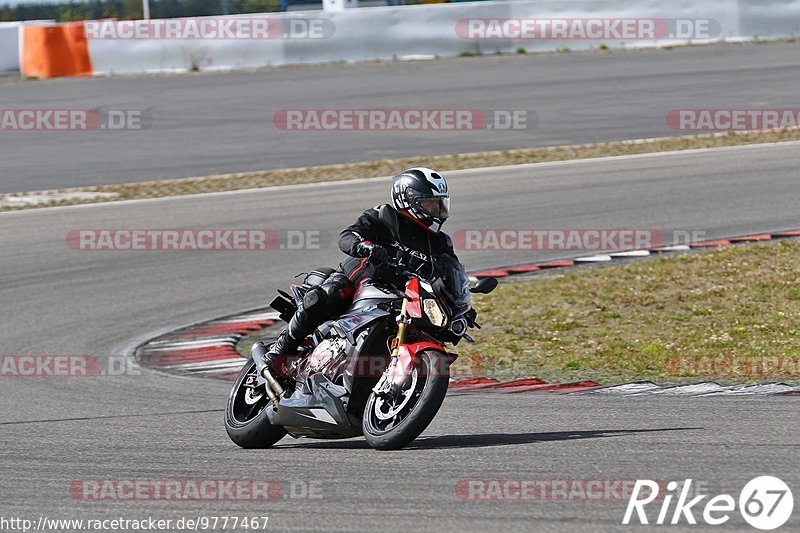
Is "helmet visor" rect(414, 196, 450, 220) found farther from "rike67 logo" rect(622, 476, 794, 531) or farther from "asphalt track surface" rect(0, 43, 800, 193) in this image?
"asphalt track surface" rect(0, 43, 800, 193)

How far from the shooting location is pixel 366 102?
23844 mm

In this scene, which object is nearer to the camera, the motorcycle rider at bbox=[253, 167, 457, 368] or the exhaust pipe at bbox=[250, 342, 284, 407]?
the motorcycle rider at bbox=[253, 167, 457, 368]

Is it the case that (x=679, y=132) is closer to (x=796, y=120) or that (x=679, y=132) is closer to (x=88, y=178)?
(x=796, y=120)

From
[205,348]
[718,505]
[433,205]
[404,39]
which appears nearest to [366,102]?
[404,39]

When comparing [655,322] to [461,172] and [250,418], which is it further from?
[461,172]

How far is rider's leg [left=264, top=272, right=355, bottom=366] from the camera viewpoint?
6.95 m

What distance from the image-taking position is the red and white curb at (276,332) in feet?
27.4

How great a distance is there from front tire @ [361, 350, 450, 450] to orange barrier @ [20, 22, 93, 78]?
23236 millimetres

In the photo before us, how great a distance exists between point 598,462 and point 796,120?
53.6 feet

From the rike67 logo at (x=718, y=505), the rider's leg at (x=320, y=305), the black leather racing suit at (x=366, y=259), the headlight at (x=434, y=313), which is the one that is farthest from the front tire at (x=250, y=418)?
the rike67 logo at (x=718, y=505)

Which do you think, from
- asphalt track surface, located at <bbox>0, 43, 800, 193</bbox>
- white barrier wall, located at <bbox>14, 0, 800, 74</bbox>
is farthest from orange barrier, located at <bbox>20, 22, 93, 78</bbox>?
asphalt track surface, located at <bbox>0, 43, 800, 193</bbox>

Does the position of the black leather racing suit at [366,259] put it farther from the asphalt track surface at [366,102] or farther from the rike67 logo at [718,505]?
the asphalt track surface at [366,102]

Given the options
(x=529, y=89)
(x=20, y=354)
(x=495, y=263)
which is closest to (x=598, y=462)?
(x=20, y=354)

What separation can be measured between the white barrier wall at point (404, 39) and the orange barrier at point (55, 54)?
0.26 metres
